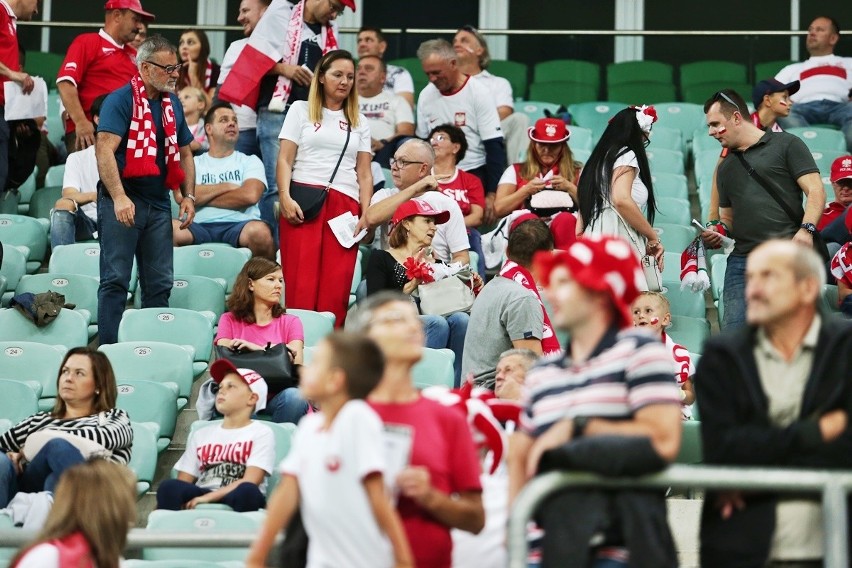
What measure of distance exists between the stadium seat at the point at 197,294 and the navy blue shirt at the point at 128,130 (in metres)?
0.58

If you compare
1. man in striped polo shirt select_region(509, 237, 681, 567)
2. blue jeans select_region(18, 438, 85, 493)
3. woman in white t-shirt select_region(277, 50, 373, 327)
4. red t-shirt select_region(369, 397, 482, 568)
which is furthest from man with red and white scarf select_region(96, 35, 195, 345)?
man in striped polo shirt select_region(509, 237, 681, 567)

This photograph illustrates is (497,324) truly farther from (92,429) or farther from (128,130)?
(128,130)

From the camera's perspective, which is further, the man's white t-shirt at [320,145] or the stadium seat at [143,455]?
the man's white t-shirt at [320,145]

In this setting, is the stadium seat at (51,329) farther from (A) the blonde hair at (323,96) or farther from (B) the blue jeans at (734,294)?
(B) the blue jeans at (734,294)

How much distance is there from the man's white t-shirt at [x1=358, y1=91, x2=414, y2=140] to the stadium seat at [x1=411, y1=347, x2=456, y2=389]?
3746 millimetres

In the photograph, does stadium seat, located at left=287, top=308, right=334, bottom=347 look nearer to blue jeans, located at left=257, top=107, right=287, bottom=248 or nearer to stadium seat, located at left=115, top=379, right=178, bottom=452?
stadium seat, located at left=115, top=379, right=178, bottom=452

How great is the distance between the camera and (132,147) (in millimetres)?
8133

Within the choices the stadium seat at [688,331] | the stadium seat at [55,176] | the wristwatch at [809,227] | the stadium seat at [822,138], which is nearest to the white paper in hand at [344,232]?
the stadium seat at [688,331]

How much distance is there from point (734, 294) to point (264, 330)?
7.50ft

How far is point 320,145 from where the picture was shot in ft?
28.3

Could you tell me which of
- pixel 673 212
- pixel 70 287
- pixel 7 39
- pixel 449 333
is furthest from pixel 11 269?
pixel 673 212

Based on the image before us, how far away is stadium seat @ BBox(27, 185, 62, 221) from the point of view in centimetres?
1039

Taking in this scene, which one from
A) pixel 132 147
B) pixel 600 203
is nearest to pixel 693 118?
pixel 600 203

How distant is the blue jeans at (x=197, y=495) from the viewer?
6.46 meters
